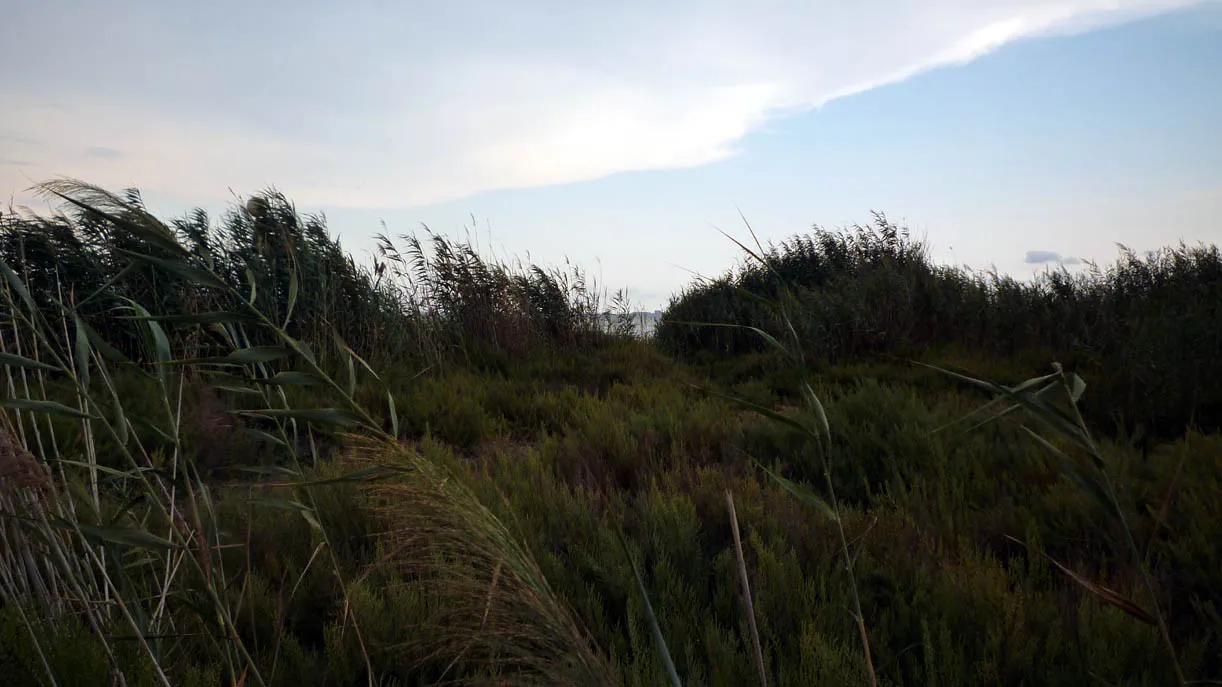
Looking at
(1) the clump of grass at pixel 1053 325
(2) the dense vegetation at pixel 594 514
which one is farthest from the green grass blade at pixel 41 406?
(1) the clump of grass at pixel 1053 325

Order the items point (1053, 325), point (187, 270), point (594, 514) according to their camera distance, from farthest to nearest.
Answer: point (1053, 325)
point (594, 514)
point (187, 270)

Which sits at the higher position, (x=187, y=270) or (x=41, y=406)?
(x=187, y=270)

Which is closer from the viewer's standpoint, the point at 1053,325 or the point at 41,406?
the point at 41,406

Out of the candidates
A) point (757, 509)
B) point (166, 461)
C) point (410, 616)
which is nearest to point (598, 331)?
point (166, 461)

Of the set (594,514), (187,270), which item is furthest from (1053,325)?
(187,270)

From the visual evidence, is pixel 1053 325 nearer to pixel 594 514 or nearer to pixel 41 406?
pixel 594 514

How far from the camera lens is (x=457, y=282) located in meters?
8.42

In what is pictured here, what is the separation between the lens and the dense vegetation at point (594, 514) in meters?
1.43

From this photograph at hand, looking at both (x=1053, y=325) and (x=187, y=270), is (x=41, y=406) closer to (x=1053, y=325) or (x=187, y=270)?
(x=187, y=270)

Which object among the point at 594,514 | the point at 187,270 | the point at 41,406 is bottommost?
the point at 594,514

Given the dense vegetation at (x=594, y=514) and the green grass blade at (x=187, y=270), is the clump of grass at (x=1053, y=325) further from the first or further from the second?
the green grass blade at (x=187, y=270)

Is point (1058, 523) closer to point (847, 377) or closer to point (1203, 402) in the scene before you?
point (1203, 402)

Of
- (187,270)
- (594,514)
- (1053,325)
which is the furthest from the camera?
(1053,325)

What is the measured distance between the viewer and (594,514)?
3129mm
